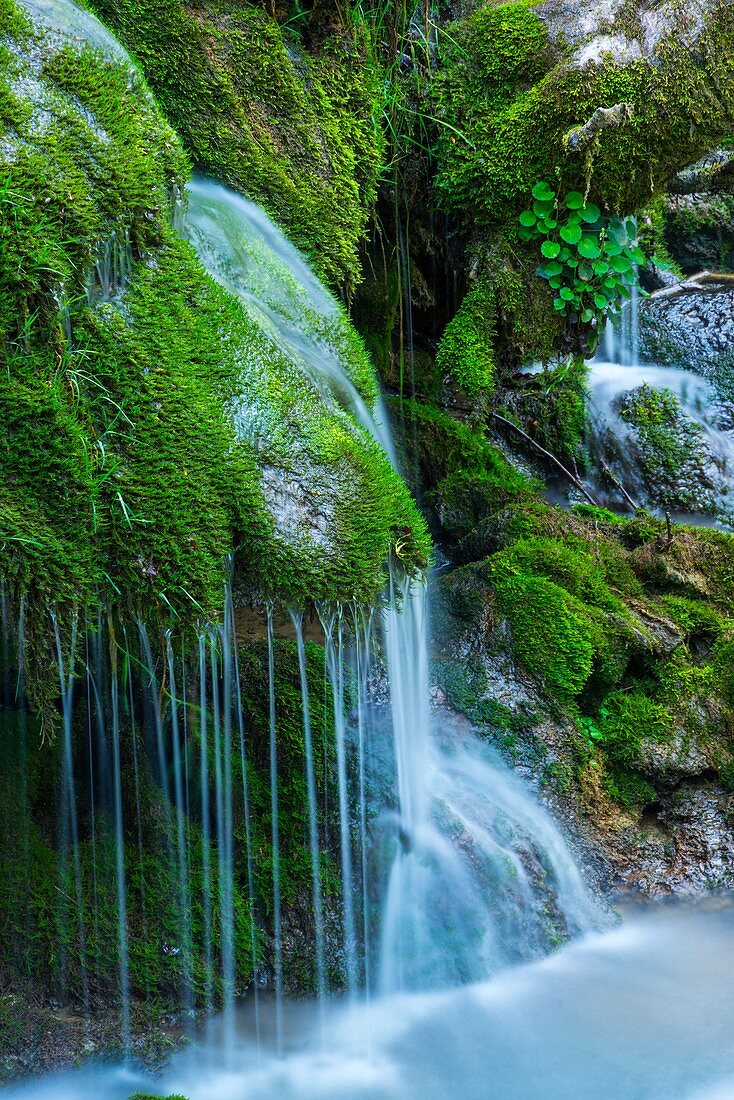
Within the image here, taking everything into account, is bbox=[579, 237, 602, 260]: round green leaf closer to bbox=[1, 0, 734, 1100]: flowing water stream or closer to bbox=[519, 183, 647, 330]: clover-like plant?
bbox=[519, 183, 647, 330]: clover-like plant

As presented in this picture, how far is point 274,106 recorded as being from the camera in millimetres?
4145

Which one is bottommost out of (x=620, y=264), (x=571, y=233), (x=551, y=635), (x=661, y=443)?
(x=551, y=635)

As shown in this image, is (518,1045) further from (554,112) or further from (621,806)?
(554,112)

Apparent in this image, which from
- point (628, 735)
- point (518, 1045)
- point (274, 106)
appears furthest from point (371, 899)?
point (274, 106)

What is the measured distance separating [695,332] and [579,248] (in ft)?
11.3

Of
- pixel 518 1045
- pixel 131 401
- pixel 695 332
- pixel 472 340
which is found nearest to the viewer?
pixel 131 401

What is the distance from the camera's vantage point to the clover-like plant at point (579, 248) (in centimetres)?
506

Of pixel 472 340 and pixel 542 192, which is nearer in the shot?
pixel 542 192

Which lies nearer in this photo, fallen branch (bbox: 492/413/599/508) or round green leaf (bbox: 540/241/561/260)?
round green leaf (bbox: 540/241/561/260)

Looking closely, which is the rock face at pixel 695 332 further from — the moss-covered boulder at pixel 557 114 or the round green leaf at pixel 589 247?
the round green leaf at pixel 589 247

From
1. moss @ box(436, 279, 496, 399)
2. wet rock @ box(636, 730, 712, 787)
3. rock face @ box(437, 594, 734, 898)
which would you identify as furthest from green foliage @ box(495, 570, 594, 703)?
moss @ box(436, 279, 496, 399)

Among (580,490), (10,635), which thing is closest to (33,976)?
(10,635)

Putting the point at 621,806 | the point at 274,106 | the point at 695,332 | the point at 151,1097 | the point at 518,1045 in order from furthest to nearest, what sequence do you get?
the point at 695,332, the point at 621,806, the point at 274,106, the point at 518,1045, the point at 151,1097

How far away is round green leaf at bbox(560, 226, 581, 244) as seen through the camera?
5.08 m
